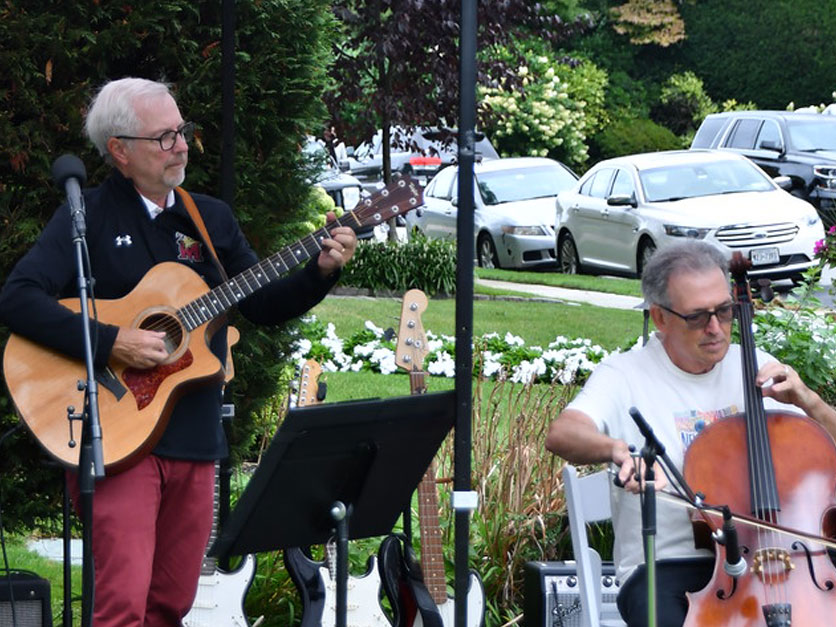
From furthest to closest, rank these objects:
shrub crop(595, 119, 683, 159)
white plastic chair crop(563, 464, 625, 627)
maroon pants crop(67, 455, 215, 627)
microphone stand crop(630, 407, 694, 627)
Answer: shrub crop(595, 119, 683, 159) → white plastic chair crop(563, 464, 625, 627) → maroon pants crop(67, 455, 215, 627) → microphone stand crop(630, 407, 694, 627)

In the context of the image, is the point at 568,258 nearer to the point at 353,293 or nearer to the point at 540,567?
the point at 353,293

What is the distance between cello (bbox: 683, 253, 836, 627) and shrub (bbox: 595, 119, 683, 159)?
98.9ft

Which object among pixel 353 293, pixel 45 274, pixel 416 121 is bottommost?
pixel 45 274

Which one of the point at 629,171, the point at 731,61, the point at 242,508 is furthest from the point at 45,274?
the point at 731,61

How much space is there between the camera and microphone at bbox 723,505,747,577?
11.7 ft

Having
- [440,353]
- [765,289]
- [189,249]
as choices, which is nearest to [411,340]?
[189,249]

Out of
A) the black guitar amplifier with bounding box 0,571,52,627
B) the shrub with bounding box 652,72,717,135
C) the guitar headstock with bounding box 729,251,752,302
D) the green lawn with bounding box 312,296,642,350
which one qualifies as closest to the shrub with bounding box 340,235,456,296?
the green lawn with bounding box 312,296,642,350

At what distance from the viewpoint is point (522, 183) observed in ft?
65.4

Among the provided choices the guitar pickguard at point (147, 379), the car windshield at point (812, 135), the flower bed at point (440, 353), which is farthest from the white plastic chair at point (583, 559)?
the car windshield at point (812, 135)

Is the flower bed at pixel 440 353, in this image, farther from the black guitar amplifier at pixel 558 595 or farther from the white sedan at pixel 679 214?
the white sedan at pixel 679 214

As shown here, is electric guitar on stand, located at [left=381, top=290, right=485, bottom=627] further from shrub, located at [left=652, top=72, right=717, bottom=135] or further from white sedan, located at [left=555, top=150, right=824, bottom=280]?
shrub, located at [left=652, top=72, right=717, bottom=135]

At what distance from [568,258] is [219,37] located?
40.6ft

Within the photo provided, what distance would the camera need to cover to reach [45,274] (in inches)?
161

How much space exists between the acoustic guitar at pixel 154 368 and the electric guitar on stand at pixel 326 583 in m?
1.03
